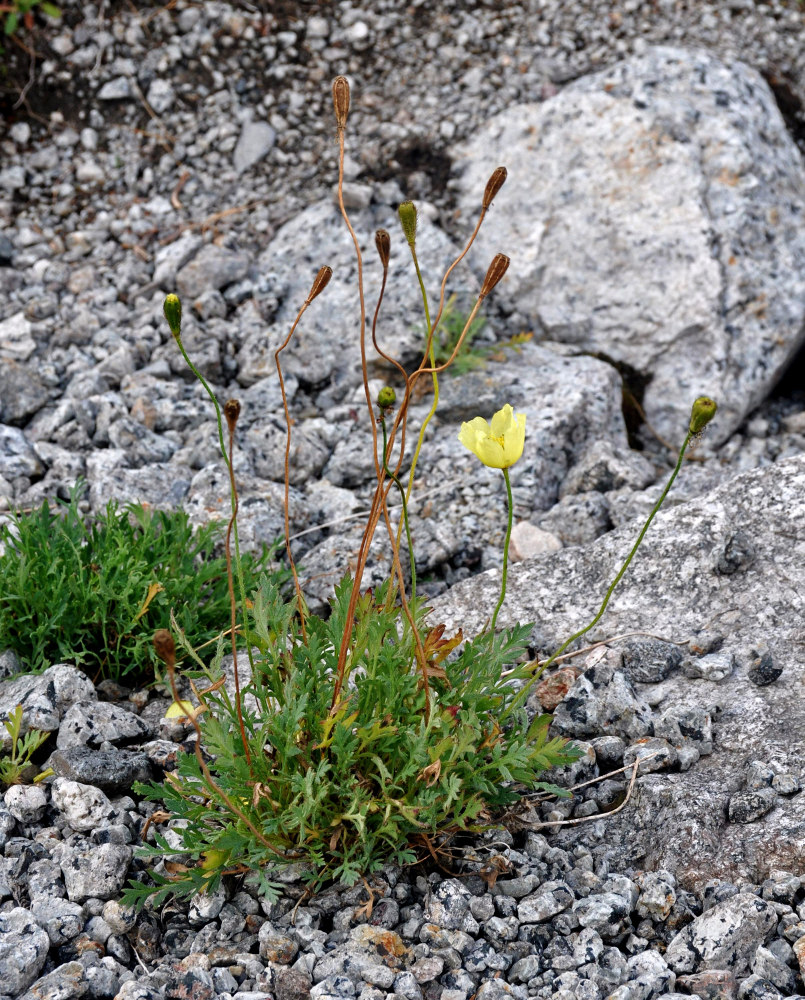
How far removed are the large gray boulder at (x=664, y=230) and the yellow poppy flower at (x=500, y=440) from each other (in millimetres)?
2773

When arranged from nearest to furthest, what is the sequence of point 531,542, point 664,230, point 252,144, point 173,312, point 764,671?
point 173,312 → point 764,671 → point 531,542 → point 664,230 → point 252,144

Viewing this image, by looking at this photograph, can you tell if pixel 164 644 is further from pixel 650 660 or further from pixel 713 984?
pixel 650 660

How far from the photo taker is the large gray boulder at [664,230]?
15.1 feet

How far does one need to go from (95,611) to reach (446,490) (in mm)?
1509

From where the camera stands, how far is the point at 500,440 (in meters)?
2.03

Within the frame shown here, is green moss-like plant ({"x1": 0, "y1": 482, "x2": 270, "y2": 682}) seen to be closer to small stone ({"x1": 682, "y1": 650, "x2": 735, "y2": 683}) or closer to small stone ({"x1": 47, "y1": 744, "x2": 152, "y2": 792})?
small stone ({"x1": 47, "y1": 744, "x2": 152, "y2": 792})

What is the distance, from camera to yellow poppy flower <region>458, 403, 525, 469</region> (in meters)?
1.99

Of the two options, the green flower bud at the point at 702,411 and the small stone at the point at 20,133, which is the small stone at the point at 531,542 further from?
the small stone at the point at 20,133

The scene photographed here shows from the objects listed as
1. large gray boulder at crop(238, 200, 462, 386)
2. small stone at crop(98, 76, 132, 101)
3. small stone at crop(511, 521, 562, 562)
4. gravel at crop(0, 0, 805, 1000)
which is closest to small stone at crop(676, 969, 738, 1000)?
gravel at crop(0, 0, 805, 1000)

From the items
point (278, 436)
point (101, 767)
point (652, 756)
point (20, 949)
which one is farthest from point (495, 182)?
point (278, 436)

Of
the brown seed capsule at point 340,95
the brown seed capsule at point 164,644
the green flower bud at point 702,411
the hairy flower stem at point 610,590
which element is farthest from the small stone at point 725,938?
the brown seed capsule at point 340,95

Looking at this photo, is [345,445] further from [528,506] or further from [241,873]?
[241,873]

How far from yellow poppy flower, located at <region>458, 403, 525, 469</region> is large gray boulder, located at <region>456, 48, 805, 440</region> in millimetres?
2773

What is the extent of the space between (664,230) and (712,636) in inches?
97.7
